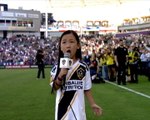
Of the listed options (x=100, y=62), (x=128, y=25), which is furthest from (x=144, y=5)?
(x=100, y=62)

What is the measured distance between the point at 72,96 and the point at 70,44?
1.86 ft

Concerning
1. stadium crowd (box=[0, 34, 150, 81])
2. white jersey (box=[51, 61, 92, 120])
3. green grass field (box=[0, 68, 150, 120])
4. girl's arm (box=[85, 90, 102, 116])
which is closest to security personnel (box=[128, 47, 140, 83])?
stadium crowd (box=[0, 34, 150, 81])

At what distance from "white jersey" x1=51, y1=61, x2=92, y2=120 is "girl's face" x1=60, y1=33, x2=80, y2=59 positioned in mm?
169

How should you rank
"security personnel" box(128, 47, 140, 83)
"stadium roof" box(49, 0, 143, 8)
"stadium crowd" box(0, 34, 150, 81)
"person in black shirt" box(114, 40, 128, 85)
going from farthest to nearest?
"stadium roof" box(49, 0, 143, 8) < "stadium crowd" box(0, 34, 150, 81) < "security personnel" box(128, 47, 140, 83) < "person in black shirt" box(114, 40, 128, 85)

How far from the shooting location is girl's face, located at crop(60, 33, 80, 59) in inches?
169

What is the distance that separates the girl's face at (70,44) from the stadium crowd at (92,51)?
12.6 m

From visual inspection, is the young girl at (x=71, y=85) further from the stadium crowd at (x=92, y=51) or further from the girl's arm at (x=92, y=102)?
the stadium crowd at (x=92, y=51)

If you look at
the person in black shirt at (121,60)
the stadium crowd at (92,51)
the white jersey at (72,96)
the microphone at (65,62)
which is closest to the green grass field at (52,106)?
the stadium crowd at (92,51)

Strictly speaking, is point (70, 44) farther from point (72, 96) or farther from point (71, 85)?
point (72, 96)

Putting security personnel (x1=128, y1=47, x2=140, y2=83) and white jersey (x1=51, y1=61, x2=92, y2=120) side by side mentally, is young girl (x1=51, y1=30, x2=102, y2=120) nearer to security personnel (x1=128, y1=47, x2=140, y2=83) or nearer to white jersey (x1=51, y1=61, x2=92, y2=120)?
white jersey (x1=51, y1=61, x2=92, y2=120)

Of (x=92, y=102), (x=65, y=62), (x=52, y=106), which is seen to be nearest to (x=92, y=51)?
(x=52, y=106)

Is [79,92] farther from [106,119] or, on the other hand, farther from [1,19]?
[1,19]

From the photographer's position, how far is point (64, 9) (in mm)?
101500

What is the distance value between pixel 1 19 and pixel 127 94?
86.4 m
